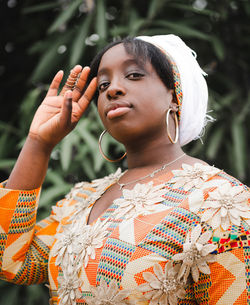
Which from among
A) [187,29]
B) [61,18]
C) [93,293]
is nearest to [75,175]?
[61,18]

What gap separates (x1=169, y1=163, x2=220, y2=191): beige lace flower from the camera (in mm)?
1008

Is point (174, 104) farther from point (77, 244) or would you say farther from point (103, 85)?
point (77, 244)

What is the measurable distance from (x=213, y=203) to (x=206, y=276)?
0.55 ft

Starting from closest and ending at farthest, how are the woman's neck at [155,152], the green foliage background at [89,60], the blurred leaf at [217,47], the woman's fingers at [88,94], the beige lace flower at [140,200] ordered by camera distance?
the beige lace flower at [140,200]
the woman's neck at [155,152]
the woman's fingers at [88,94]
the green foliage background at [89,60]
the blurred leaf at [217,47]

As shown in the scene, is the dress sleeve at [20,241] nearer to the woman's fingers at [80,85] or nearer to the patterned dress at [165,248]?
the patterned dress at [165,248]

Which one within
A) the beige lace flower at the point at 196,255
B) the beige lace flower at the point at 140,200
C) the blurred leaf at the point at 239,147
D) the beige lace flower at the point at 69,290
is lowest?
the blurred leaf at the point at 239,147

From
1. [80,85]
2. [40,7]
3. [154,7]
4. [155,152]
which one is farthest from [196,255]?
[40,7]

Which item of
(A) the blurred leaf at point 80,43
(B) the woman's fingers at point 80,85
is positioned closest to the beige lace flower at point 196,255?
(B) the woman's fingers at point 80,85

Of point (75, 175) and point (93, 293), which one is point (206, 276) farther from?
point (75, 175)

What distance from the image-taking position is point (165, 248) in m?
0.92

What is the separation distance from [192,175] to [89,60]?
5.48 feet

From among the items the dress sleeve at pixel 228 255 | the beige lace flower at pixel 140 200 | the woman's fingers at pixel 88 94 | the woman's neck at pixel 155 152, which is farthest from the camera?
the woman's fingers at pixel 88 94

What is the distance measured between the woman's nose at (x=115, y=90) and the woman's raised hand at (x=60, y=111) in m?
0.12

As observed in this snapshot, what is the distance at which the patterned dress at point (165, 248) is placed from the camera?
2.88 feet
